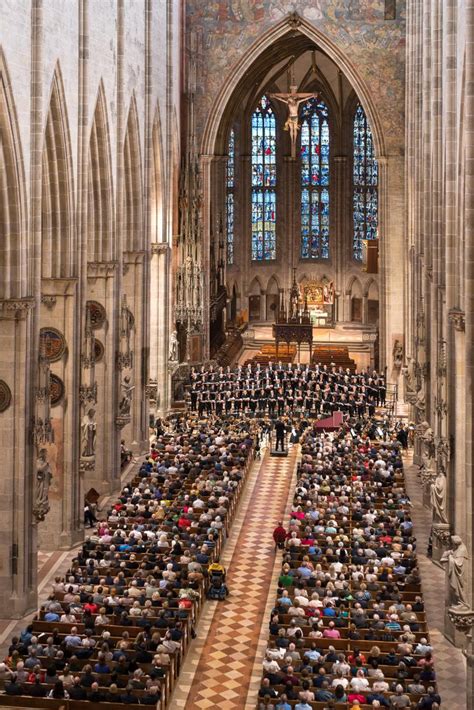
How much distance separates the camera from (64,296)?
3841cm

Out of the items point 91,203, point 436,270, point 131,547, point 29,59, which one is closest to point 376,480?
point 436,270

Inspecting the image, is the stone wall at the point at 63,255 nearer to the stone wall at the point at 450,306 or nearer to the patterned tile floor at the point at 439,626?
the patterned tile floor at the point at 439,626

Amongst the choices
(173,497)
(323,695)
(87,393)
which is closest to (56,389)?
(87,393)

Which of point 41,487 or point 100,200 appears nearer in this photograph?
point 41,487

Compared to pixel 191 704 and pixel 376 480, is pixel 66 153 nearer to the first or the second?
pixel 376 480

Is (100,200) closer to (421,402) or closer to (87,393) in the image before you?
(87,393)

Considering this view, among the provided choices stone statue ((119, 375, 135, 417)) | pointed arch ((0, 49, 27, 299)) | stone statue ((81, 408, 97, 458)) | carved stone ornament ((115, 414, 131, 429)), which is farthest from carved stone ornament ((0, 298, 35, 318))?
stone statue ((119, 375, 135, 417))

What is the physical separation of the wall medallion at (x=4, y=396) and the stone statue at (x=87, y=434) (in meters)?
6.57

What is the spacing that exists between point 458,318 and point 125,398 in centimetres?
1930

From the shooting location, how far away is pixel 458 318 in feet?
96.0

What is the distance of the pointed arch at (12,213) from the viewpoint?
32.3 metres

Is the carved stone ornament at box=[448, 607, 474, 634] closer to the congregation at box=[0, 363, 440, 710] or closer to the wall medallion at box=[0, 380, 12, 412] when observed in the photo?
the congregation at box=[0, 363, 440, 710]

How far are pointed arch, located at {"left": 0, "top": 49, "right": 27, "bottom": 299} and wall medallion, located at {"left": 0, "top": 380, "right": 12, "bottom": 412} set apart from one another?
2.49 m

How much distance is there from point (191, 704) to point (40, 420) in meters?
10.3
